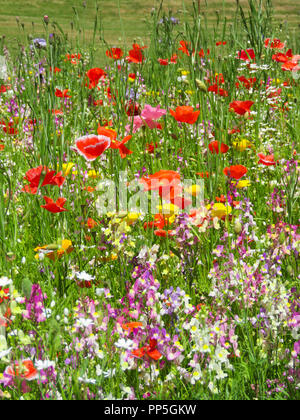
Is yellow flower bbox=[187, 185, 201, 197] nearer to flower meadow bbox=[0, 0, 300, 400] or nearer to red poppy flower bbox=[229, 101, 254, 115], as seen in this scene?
flower meadow bbox=[0, 0, 300, 400]

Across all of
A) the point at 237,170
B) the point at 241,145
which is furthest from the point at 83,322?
the point at 241,145

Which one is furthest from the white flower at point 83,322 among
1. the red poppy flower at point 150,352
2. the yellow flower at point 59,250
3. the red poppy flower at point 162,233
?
the red poppy flower at point 162,233

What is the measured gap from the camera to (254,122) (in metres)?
3.47

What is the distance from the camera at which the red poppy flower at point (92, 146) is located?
83.2 inches

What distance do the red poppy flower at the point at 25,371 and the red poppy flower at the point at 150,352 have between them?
28 cm

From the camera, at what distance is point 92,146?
2102 mm

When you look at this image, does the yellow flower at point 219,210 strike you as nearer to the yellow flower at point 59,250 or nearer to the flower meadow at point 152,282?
the flower meadow at point 152,282

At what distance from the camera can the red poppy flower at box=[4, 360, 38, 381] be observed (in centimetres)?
134

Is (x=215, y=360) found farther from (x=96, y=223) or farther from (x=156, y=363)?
(x=96, y=223)

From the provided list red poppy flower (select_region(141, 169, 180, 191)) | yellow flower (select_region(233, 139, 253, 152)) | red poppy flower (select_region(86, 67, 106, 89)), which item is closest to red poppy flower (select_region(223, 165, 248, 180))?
red poppy flower (select_region(141, 169, 180, 191))

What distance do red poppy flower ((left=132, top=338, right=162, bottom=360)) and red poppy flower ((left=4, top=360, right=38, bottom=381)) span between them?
0.93ft

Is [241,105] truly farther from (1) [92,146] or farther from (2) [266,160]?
(1) [92,146]

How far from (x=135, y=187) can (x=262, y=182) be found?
82cm

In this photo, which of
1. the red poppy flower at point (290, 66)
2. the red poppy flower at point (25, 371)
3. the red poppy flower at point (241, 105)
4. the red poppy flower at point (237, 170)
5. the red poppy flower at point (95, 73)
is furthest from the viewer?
the red poppy flower at point (290, 66)
